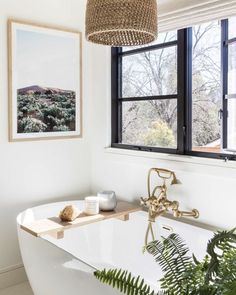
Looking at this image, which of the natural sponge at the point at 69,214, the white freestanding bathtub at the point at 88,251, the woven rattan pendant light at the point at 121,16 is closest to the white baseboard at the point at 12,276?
the white freestanding bathtub at the point at 88,251

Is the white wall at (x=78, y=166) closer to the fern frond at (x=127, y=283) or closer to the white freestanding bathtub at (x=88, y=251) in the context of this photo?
the white freestanding bathtub at (x=88, y=251)

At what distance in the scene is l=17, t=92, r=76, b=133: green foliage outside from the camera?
114 inches

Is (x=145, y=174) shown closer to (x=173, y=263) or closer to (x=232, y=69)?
(x=232, y=69)

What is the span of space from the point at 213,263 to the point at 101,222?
1.76m

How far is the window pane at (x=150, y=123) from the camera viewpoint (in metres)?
2.75

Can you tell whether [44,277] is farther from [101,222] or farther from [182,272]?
[182,272]

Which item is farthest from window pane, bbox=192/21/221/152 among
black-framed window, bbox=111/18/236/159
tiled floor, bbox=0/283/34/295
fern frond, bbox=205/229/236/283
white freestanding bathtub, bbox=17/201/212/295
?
tiled floor, bbox=0/283/34/295

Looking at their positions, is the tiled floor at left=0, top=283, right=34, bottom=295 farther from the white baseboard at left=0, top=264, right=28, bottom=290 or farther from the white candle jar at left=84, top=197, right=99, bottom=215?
the white candle jar at left=84, top=197, right=99, bottom=215

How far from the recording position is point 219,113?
7.88 feet

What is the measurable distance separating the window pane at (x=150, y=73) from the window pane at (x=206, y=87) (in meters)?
0.21

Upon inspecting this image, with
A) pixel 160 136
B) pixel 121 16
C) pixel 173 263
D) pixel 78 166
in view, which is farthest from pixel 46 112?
pixel 173 263

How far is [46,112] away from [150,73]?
947 mm

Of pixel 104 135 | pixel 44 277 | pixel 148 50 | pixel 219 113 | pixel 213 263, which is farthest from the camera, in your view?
pixel 104 135

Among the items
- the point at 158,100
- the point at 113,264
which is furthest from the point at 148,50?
the point at 113,264
